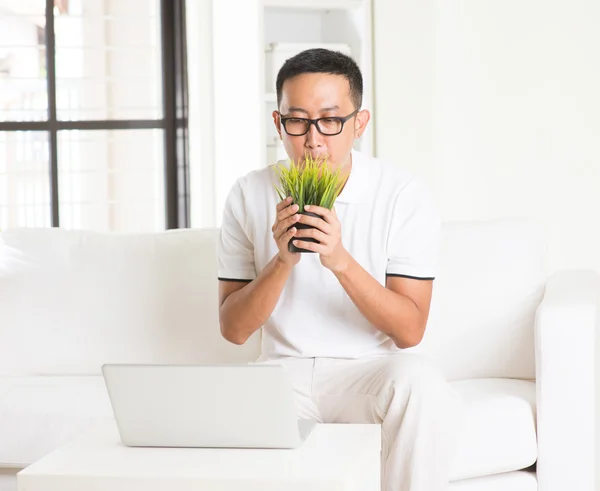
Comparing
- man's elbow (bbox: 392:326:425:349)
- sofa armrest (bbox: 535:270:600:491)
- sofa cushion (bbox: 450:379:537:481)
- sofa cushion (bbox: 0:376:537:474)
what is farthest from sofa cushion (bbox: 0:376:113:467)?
sofa armrest (bbox: 535:270:600:491)

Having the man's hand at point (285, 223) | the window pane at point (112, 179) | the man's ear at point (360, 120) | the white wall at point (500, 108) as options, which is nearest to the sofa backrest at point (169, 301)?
the man's ear at point (360, 120)

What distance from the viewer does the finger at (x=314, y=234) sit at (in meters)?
1.84

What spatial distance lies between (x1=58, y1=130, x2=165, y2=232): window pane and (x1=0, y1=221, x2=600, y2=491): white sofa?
196 centimetres

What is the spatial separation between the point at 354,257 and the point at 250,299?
0.27 meters

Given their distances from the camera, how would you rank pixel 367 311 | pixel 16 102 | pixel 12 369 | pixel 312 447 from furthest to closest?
1. pixel 16 102
2. pixel 12 369
3. pixel 367 311
4. pixel 312 447

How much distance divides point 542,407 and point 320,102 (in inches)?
36.3

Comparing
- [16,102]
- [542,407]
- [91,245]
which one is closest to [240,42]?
[16,102]

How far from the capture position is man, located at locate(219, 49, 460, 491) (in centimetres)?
198

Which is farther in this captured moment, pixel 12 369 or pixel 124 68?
pixel 124 68

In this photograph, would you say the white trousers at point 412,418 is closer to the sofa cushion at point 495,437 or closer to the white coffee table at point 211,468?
the white coffee table at point 211,468

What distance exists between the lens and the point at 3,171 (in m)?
4.86

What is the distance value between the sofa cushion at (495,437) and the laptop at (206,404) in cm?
85

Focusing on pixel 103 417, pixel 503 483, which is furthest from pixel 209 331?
pixel 503 483

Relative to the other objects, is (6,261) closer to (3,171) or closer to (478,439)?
(478,439)
